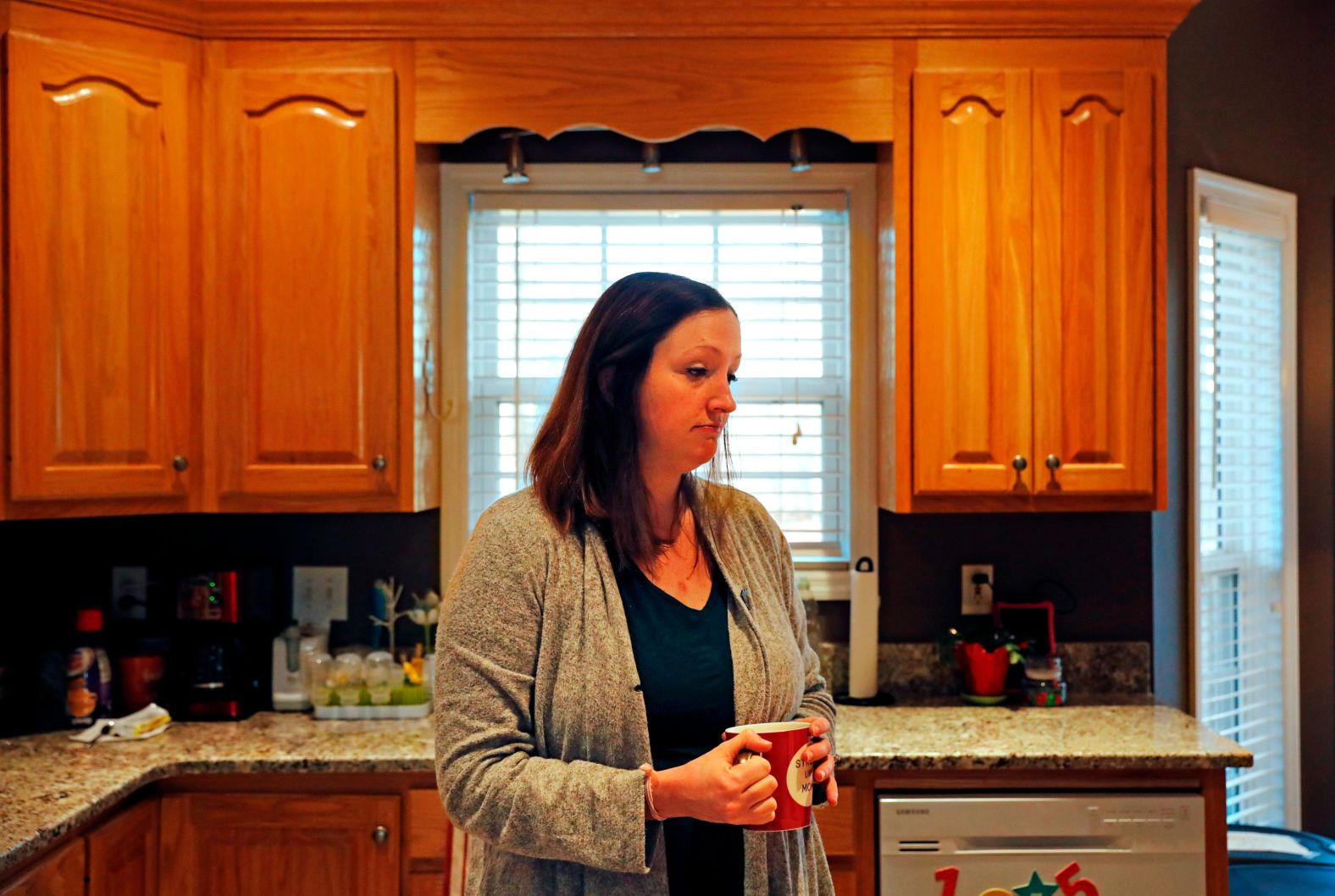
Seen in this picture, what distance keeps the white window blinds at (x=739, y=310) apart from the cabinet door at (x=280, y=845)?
0.86 metres

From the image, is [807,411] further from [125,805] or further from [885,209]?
[125,805]

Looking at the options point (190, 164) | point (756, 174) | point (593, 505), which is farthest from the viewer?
point (756, 174)

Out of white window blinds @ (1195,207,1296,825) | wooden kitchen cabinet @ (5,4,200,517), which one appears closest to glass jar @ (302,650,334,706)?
wooden kitchen cabinet @ (5,4,200,517)

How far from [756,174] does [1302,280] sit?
65.6 inches

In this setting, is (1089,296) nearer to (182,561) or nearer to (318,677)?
(318,677)

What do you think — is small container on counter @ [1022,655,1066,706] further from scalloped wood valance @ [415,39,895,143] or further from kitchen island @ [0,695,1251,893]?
scalloped wood valance @ [415,39,895,143]

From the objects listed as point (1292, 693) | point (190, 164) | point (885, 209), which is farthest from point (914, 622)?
point (190, 164)

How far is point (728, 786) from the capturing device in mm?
1181

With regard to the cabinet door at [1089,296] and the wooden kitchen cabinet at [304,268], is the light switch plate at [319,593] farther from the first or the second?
the cabinet door at [1089,296]

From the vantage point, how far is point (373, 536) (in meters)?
2.84

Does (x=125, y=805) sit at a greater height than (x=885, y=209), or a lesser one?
lesser

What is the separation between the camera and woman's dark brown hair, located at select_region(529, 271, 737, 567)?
141 centimetres

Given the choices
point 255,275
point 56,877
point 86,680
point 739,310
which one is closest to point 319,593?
point 86,680

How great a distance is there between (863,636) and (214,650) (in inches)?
58.4
